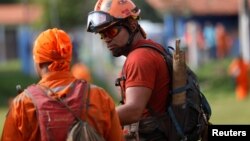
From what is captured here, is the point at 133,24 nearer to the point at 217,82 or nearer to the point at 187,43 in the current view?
the point at 217,82

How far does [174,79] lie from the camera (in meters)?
6.57

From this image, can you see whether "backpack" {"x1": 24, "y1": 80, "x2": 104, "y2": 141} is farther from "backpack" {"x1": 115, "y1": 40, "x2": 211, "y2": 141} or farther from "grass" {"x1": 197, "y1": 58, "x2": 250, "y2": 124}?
"grass" {"x1": 197, "y1": 58, "x2": 250, "y2": 124}

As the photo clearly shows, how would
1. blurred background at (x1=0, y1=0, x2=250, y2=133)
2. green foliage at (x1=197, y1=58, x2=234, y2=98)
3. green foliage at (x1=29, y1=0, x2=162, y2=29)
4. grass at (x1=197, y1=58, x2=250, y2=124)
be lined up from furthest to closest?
green foliage at (x1=29, y1=0, x2=162, y2=29) < green foliage at (x1=197, y1=58, x2=234, y2=98) < blurred background at (x1=0, y1=0, x2=250, y2=133) < grass at (x1=197, y1=58, x2=250, y2=124)

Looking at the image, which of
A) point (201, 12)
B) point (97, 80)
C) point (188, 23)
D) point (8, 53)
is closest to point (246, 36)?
point (97, 80)

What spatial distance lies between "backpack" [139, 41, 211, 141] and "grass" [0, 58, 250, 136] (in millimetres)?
10570

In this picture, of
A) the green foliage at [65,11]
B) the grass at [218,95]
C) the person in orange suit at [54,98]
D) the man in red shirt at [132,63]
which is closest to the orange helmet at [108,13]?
the man in red shirt at [132,63]

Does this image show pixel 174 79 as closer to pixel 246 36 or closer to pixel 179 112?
pixel 179 112

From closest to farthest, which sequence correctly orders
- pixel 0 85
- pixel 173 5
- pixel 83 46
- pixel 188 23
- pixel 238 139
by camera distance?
pixel 238 139, pixel 0 85, pixel 173 5, pixel 188 23, pixel 83 46

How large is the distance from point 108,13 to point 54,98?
1002mm

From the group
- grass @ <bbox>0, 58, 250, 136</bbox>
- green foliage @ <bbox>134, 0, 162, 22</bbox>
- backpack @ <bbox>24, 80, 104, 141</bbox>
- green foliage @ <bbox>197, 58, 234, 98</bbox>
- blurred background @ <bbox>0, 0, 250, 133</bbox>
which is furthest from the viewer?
green foliage @ <bbox>134, 0, 162, 22</bbox>

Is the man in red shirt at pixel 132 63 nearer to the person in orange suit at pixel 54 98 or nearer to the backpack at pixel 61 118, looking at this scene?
the person in orange suit at pixel 54 98

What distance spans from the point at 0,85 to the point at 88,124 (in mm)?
26093

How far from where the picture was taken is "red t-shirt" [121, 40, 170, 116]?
20.8 feet

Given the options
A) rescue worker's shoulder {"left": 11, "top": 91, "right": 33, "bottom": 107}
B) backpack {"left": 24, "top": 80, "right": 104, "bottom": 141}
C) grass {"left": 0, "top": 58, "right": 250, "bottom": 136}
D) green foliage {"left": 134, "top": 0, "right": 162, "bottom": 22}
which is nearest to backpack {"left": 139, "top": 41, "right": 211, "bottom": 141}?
backpack {"left": 24, "top": 80, "right": 104, "bottom": 141}
